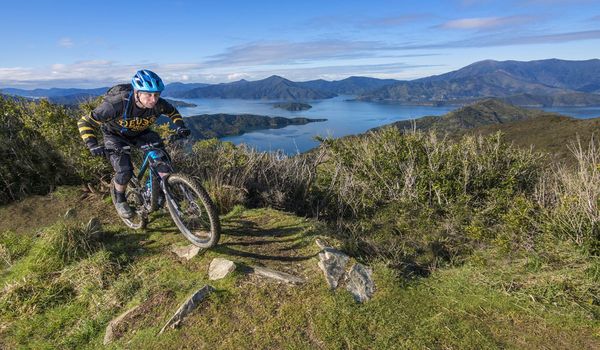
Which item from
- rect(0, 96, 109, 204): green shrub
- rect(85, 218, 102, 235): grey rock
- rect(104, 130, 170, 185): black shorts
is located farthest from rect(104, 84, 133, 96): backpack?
rect(0, 96, 109, 204): green shrub

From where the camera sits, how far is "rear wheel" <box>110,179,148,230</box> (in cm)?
573

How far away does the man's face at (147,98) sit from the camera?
488 centimetres

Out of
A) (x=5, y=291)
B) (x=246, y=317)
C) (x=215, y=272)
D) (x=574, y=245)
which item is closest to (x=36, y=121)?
(x=5, y=291)

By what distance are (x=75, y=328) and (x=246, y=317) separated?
6.12 ft

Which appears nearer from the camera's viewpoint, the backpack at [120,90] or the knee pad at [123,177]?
the backpack at [120,90]

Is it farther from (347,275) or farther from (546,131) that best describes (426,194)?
(546,131)

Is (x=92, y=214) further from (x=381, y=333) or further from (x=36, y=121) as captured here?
(x=381, y=333)

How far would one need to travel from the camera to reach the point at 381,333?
11.3 ft

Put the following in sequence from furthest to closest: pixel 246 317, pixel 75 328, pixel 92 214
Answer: pixel 92 214 → pixel 75 328 → pixel 246 317

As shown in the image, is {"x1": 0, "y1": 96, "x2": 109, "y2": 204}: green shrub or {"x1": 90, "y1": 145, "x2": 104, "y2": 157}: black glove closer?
{"x1": 90, "y1": 145, "x2": 104, "y2": 157}: black glove

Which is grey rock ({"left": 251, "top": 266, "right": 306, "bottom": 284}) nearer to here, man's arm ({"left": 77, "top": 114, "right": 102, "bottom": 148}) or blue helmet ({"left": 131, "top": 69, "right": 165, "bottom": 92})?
blue helmet ({"left": 131, "top": 69, "right": 165, "bottom": 92})

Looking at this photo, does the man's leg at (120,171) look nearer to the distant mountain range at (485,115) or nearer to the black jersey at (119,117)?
the black jersey at (119,117)

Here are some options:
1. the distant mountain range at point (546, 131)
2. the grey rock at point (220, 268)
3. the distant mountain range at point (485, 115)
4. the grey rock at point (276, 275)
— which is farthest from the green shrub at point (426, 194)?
the distant mountain range at point (485, 115)

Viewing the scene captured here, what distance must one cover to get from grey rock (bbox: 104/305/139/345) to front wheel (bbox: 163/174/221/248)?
1.18 meters
